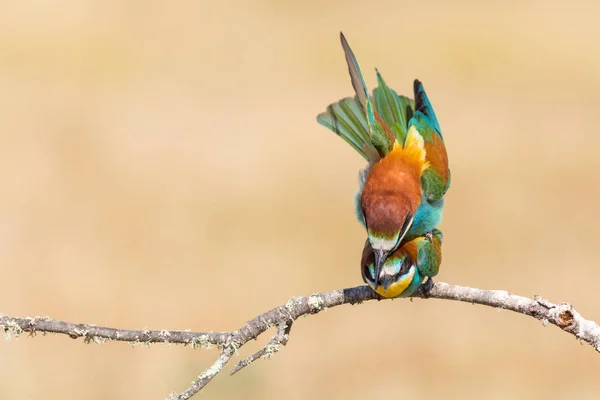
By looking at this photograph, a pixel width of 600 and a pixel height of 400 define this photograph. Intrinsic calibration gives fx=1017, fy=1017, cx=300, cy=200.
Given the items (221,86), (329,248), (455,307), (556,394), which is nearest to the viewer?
(556,394)

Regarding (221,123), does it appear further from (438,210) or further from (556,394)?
(438,210)

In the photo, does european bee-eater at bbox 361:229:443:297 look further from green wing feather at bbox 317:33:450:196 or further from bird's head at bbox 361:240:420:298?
green wing feather at bbox 317:33:450:196

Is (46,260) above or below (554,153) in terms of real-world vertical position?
below

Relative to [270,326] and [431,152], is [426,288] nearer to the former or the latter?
[270,326]

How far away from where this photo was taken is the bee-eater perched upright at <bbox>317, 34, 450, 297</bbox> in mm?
3682

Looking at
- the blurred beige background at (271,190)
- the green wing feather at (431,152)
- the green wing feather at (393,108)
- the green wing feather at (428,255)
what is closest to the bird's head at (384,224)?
the green wing feather at (428,255)

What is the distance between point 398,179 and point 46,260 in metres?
5.36

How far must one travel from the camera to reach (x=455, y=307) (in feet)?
28.0

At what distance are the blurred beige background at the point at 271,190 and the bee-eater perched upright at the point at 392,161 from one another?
2.56 metres

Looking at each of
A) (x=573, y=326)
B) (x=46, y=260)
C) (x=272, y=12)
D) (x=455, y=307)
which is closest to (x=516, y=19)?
(x=272, y=12)

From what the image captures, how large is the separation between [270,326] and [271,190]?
7.07 metres

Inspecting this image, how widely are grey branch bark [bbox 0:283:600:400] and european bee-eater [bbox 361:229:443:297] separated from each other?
9.0 inches

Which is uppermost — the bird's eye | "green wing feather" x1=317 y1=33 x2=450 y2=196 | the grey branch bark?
"green wing feather" x1=317 y1=33 x2=450 y2=196

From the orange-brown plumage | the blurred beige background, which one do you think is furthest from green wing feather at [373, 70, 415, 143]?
the blurred beige background
